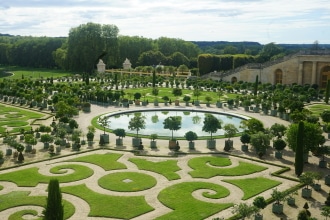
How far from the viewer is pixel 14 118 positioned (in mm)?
55000

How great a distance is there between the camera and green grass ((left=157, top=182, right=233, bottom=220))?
2481 cm

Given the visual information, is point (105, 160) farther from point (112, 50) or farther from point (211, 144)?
point (112, 50)

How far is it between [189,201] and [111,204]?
5.39m

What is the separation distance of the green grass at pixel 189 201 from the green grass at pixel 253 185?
56.6 inches

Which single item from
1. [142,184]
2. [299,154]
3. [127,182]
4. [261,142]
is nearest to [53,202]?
[142,184]

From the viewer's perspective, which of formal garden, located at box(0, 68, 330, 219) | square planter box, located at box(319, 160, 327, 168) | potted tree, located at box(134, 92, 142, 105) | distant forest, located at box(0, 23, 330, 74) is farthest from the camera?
distant forest, located at box(0, 23, 330, 74)

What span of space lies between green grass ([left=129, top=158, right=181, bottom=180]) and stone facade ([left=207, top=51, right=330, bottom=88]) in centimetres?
5995

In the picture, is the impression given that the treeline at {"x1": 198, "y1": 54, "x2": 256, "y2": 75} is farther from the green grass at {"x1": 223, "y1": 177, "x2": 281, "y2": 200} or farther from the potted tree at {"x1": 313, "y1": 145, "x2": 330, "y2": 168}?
the green grass at {"x1": 223, "y1": 177, "x2": 281, "y2": 200}

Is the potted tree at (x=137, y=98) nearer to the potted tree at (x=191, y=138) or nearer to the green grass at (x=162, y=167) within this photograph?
the potted tree at (x=191, y=138)

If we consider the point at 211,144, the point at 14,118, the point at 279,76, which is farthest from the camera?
the point at 279,76

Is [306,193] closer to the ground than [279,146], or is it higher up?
closer to the ground

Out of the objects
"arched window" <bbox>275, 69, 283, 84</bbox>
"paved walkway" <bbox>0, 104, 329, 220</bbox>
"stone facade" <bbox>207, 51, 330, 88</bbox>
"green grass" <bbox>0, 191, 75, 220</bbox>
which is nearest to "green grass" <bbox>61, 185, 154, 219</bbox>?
"paved walkway" <bbox>0, 104, 329, 220</bbox>

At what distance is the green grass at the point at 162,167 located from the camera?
105 feet

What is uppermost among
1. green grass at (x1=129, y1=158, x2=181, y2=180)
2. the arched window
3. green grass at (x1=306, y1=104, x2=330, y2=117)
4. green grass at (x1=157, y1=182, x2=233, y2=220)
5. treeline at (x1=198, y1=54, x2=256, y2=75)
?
treeline at (x1=198, y1=54, x2=256, y2=75)
